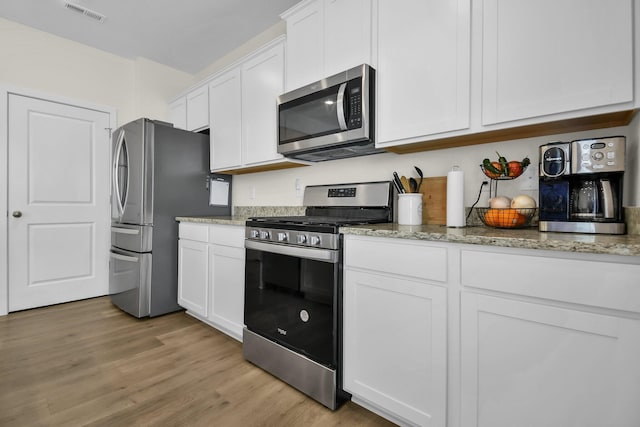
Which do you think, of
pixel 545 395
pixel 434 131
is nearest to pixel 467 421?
Result: pixel 545 395

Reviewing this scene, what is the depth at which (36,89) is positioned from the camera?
2969 millimetres

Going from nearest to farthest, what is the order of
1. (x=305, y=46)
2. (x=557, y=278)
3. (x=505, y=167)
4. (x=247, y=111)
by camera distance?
1. (x=557, y=278)
2. (x=505, y=167)
3. (x=305, y=46)
4. (x=247, y=111)

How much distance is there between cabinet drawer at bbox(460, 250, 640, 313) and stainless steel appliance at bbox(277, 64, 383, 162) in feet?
3.09

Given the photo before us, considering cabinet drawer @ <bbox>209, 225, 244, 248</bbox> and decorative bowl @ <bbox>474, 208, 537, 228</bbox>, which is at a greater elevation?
decorative bowl @ <bbox>474, 208, 537, 228</bbox>

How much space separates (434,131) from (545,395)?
3.71 ft

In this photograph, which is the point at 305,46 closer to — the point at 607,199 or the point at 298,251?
the point at 298,251

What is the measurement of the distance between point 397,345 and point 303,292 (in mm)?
545

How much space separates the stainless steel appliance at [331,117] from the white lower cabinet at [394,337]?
686 mm

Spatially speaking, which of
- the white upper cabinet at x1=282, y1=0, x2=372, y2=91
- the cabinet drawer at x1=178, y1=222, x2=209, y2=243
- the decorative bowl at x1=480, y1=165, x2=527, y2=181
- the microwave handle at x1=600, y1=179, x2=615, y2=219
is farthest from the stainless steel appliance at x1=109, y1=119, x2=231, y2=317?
the microwave handle at x1=600, y1=179, x2=615, y2=219

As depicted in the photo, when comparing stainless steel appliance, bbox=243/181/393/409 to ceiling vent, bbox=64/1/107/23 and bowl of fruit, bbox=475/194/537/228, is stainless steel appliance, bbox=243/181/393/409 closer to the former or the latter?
bowl of fruit, bbox=475/194/537/228

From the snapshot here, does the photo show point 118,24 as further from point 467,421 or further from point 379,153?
point 467,421

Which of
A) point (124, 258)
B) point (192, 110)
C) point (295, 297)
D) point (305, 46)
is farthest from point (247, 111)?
point (124, 258)

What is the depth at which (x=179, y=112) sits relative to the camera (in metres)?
3.46

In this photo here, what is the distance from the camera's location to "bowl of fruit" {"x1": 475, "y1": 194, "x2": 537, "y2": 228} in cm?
136
